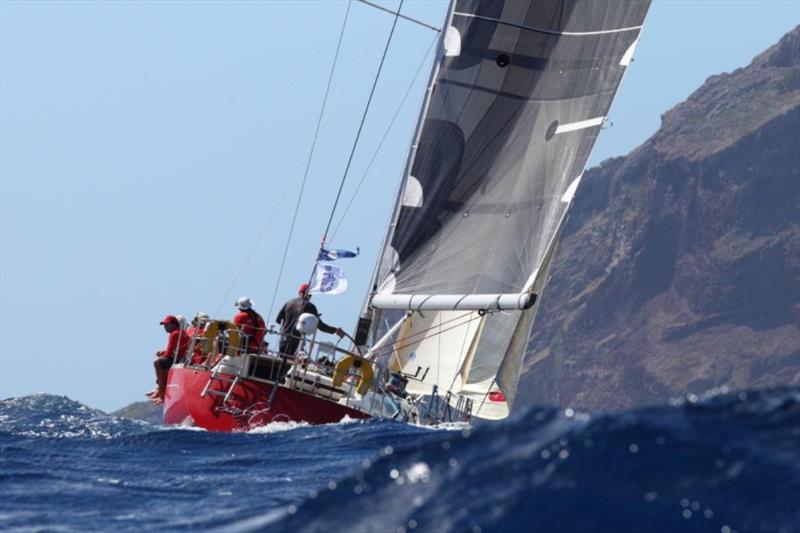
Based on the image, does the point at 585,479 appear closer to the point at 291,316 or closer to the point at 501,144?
the point at 291,316

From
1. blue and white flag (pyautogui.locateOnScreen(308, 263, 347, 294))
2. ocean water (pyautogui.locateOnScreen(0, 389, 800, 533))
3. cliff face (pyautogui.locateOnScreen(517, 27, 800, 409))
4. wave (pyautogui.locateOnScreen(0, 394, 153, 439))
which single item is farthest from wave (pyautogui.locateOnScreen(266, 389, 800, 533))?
cliff face (pyautogui.locateOnScreen(517, 27, 800, 409))

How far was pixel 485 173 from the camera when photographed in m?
20.5

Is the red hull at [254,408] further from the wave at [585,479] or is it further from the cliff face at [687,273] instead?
the cliff face at [687,273]

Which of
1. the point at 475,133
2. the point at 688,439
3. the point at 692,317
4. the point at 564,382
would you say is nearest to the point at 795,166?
the point at 692,317

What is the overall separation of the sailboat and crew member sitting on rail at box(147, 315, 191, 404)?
2.71 feet

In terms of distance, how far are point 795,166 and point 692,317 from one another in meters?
19.9

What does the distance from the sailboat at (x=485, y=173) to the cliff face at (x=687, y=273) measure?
121 meters

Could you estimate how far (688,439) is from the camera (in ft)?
21.1

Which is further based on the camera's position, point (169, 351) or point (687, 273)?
point (687, 273)

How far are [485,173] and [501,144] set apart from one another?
45 cm

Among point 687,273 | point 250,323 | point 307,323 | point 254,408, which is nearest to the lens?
point 307,323

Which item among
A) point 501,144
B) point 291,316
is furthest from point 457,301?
point 501,144

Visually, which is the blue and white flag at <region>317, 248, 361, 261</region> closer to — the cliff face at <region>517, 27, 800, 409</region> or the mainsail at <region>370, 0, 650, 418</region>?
the mainsail at <region>370, 0, 650, 418</region>

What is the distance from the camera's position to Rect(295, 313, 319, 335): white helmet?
17.0 metres
